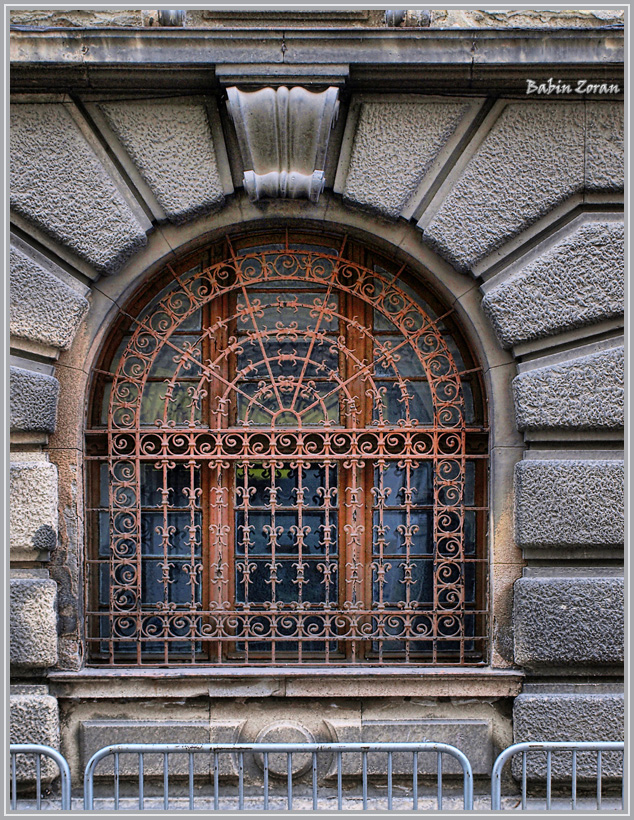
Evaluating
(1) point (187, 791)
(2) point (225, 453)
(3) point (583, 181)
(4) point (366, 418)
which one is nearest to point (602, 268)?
(3) point (583, 181)

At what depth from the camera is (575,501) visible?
369 centimetres

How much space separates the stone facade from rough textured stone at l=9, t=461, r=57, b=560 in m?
0.02

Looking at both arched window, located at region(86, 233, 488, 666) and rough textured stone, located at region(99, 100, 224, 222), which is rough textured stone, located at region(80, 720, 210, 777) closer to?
arched window, located at region(86, 233, 488, 666)

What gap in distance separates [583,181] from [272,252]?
67.9 inches

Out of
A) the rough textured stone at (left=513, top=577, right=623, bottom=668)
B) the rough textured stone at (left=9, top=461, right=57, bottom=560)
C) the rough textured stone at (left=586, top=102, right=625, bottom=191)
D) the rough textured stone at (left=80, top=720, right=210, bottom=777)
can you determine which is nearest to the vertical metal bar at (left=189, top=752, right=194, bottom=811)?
the rough textured stone at (left=80, top=720, right=210, bottom=777)

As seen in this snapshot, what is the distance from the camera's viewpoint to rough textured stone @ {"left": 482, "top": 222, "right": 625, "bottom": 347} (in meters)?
3.70

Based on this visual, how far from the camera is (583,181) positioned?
3.70m

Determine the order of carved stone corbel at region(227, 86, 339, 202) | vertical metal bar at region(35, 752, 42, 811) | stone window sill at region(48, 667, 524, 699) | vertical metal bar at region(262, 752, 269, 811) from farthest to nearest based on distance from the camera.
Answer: stone window sill at region(48, 667, 524, 699) < carved stone corbel at region(227, 86, 339, 202) < vertical metal bar at region(35, 752, 42, 811) < vertical metal bar at region(262, 752, 269, 811)

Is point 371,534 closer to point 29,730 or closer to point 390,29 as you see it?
point 29,730

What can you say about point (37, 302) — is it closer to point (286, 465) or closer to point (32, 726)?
point (286, 465)

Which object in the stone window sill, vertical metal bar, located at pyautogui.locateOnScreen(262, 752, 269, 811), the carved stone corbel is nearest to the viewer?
vertical metal bar, located at pyautogui.locateOnScreen(262, 752, 269, 811)

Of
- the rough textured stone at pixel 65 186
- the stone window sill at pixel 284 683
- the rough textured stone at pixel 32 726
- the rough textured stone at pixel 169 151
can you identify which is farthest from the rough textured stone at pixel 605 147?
the rough textured stone at pixel 32 726

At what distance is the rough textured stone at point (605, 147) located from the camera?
3.70 meters

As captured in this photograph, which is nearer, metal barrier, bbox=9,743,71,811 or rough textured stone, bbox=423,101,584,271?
metal barrier, bbox=9,743,71,811
